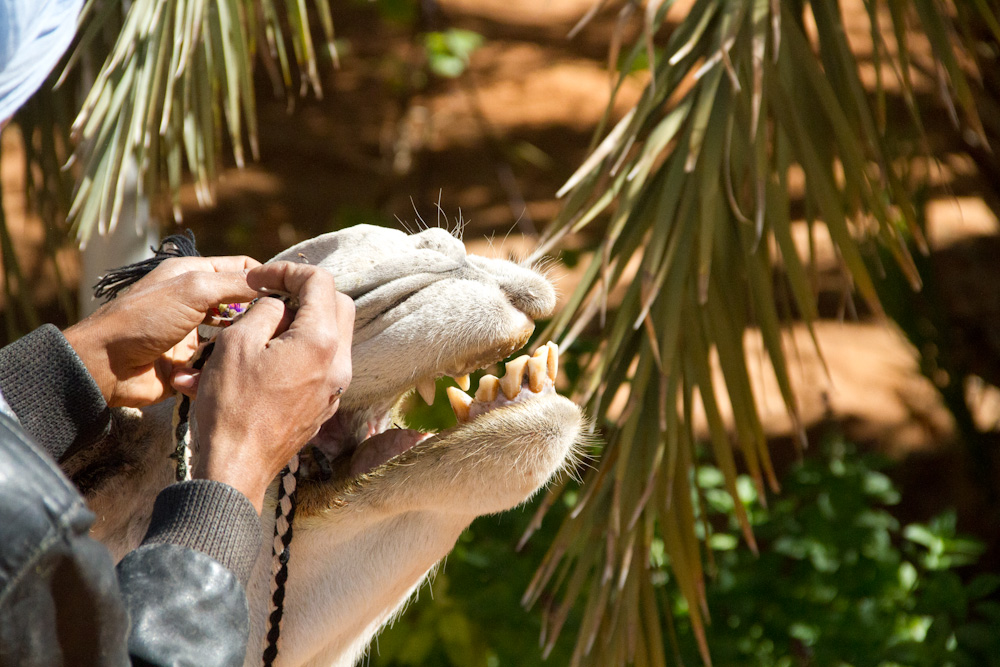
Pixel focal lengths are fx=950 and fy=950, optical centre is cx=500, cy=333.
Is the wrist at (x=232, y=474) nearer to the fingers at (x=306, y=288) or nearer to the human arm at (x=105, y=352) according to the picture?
the fingers at (x=306, y=288)

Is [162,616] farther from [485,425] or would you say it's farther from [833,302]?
[833,302]

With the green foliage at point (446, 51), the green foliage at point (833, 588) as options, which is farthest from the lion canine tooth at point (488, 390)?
the green foliage at point (446, 51)

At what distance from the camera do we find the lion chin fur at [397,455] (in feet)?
4.27

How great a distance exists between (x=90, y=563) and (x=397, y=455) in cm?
70

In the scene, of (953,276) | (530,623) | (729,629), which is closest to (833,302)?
(953,276)

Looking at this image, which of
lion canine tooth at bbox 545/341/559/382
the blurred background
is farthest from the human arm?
the blurred background

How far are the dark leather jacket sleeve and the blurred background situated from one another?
2.61ft

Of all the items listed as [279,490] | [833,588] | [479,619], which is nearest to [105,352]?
[279,490]

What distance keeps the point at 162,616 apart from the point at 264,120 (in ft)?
21.0

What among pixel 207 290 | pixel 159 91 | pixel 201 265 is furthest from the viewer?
pixel 159 91

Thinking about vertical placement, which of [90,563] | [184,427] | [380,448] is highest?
[90,563]

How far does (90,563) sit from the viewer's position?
2.23 feet

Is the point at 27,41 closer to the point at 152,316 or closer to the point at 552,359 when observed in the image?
the point at 152,316

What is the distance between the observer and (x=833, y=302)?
5180 millimetres
